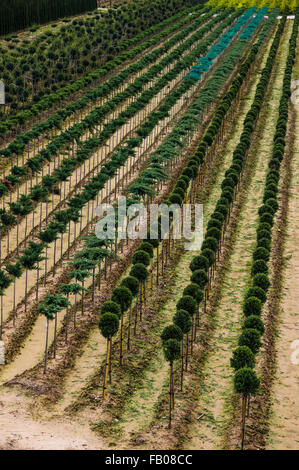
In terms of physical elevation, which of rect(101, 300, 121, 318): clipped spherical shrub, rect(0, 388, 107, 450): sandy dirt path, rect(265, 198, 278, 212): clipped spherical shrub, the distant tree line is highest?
the distant tree line

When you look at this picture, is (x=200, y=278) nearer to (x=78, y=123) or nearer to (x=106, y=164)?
(x=106, y=164)

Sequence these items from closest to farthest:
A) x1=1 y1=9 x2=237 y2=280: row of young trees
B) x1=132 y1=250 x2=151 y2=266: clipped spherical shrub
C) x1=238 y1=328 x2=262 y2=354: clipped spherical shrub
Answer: x1=238 y1=328 x2=262 y2=354: clipped spherical shrub → x1=132 y1=250 x2=151 y2=266: clipped spherical shrub → x1=1 y1=9 x2=237 y2=280: row of young trees

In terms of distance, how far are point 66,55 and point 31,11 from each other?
2688 cm

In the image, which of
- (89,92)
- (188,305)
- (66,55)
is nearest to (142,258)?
(188,305)

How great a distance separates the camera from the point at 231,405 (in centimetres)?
3550

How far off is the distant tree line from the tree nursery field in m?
21.1

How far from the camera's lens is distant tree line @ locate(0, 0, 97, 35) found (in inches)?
4948

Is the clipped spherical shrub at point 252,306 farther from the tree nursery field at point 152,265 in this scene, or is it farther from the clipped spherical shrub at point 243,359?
the clipped spherical shrub at point 243,359

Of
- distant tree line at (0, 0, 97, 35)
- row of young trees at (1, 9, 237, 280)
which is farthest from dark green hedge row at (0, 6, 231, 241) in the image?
distant tree line at (0, 0, 97, 35)

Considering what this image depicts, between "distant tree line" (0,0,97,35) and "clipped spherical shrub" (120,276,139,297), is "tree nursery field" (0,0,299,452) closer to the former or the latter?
"clipped spherical shrub" (120,276,139,297)

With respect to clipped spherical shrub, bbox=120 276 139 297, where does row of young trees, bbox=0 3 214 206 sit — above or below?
above

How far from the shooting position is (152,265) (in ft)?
163

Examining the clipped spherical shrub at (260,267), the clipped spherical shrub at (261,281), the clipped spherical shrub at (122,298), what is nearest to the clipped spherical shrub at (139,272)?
the clipped spherical shrub at (122,298)

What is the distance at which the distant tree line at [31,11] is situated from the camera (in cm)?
12567
